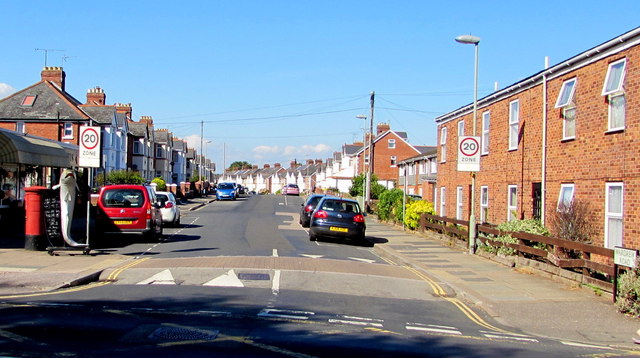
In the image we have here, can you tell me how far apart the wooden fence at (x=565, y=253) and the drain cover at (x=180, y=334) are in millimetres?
7408

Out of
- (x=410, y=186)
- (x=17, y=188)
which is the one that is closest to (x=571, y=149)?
(x=17, y=188)

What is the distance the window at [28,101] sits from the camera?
47.8 metres

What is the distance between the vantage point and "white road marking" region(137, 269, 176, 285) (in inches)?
443

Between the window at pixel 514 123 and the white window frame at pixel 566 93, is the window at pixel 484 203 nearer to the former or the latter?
the window at pixel 514 123

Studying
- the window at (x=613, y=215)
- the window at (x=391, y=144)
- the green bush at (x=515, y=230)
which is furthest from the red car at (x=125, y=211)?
the window at (x=391, y=144)

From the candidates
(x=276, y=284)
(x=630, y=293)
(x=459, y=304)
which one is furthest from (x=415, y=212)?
(x=630, y=293)

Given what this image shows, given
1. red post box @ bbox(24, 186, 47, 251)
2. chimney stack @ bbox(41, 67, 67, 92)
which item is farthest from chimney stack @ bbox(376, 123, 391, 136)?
red post box @ bbox(24, 186, 47, 251)

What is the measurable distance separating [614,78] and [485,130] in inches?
338

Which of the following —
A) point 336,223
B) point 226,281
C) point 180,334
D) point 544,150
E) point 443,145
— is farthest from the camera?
point 443,145

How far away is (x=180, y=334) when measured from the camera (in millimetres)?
7059

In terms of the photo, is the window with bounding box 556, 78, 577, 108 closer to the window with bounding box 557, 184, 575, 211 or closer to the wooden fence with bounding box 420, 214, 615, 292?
the window with bounding box 557, 184, 575, 211

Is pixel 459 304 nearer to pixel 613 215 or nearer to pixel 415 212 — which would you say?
pixel 613 215

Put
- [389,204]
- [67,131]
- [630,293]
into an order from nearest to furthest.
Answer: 1. [630,293]
2. [389,204]
3. [67,131]

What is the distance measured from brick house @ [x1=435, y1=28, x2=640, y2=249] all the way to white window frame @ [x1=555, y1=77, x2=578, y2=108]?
0.03m
